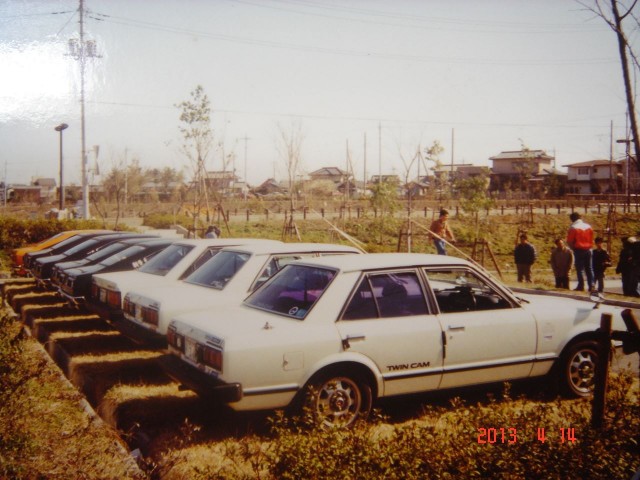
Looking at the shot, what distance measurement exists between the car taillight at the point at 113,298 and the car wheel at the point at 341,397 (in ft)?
12.9

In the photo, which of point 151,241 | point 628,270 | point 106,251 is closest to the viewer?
point 151,241

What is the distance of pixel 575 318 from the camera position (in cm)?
590

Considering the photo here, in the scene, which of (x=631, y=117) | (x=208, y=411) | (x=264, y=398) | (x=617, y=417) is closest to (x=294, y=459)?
(x=264, y=398)

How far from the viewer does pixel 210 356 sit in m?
4.79

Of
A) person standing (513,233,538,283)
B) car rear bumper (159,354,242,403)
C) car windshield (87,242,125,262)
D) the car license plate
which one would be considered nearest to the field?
car rear bumper (159,354,242,403)

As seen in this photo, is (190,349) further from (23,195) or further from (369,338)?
(23,195)

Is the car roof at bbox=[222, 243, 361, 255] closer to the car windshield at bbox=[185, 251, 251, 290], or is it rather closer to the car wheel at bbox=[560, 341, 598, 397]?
the car windshield at bbox=[185, 251, 251, 290]

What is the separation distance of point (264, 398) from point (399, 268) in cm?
170

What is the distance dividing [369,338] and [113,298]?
168 inches

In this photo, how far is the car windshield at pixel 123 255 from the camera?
9.85m

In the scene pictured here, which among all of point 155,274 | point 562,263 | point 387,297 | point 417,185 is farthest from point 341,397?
point 417,185

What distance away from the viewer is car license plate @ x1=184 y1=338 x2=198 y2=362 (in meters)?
5.05

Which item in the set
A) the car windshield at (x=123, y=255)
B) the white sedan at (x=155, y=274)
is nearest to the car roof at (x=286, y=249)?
the white sedan at (x=155, y=274)

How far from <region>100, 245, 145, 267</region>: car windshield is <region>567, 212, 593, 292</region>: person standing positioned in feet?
30.7
